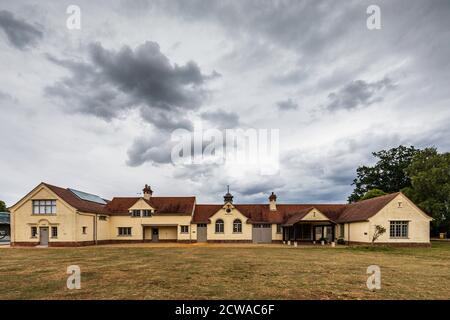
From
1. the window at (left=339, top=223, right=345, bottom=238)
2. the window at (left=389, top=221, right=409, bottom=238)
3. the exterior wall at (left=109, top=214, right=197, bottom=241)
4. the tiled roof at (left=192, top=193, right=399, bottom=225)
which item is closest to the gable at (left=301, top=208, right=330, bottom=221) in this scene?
the tiled roof at (left=192, top=193, right=399, bottom=225)

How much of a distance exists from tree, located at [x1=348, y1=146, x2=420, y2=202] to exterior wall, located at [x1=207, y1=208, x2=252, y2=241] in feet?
99.0

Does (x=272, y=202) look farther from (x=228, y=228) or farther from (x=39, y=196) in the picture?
(x=39, y=196)

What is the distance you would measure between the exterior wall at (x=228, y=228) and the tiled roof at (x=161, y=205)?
3330mm

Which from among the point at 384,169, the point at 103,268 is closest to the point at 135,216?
the point at 103,268

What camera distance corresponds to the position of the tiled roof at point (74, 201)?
3512 cm

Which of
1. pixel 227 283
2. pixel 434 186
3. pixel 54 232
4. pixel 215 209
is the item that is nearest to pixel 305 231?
pixel 215 209

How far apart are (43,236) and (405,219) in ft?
123

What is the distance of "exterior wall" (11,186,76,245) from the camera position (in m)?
34.5

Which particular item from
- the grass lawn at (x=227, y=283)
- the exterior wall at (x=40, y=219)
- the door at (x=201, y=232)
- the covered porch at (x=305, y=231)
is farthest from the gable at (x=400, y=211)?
the exterior wall at (x=40, y=219)

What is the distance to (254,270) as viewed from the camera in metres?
15.5

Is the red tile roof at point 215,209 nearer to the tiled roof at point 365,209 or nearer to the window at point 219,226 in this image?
the tiled roof at point 365,209
